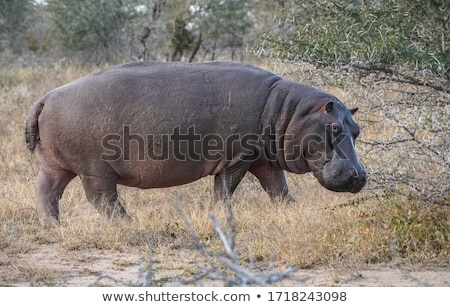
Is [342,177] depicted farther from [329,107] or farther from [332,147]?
[329,107]

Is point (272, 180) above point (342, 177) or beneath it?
beneath

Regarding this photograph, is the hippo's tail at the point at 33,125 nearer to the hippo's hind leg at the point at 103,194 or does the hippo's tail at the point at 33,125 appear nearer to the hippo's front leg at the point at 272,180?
the hippo's hind leg at the point at 103,194

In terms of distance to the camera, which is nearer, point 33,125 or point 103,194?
point 103,194

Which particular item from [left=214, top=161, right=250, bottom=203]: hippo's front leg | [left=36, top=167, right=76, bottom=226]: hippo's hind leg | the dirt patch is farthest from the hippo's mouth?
[left=36, top=167, right=76, bottom=226]: hippo's hind leg

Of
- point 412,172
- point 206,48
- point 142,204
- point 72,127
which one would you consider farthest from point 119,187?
point 206,48

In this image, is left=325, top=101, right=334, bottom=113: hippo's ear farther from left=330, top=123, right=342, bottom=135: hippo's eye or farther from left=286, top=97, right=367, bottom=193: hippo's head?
left=330, top=123, right=342, bottom=135: hippo's eye

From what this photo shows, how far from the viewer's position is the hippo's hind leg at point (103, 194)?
684 centimetres

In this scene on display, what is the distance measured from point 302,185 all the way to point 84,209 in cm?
236

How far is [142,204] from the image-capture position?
7.85m

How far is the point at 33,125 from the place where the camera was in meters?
6.98

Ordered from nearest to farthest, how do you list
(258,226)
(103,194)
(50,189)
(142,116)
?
1. (258,226)
2. (142,116)
3. (103,194)
4. (50,189)

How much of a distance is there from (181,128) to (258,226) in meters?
1.14

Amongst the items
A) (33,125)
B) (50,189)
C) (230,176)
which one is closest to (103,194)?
(50,189)

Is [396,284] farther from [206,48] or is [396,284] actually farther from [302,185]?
[206,48]
